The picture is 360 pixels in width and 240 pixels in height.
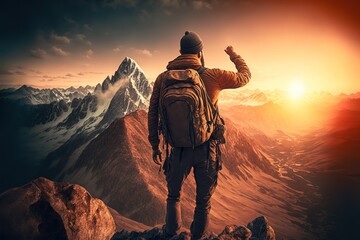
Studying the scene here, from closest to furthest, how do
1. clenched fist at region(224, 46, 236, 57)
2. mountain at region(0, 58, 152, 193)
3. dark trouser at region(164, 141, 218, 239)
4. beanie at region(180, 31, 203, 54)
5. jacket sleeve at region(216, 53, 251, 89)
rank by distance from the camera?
Answer: jacket sleeve at region(216, 53, 251, 89), beanie at region(180, 31, 203, 54), dark trouser at region(164, 141, 218, 239), clenched fist at region(224, 46, 236, 57), mountain at region(0, 58, 152, 193)

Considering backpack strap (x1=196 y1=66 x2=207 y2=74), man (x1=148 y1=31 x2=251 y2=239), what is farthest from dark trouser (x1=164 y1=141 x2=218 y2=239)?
backpack strap (x1=196 y1=66 x2=207 y2=74)

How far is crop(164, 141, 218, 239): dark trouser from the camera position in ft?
20.7

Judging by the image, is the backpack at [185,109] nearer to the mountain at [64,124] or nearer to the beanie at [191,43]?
the beanie at [191,43]

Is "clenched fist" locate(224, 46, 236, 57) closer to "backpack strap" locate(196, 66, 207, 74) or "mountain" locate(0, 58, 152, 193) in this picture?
"backpack strap" locate(196, 66, 207, 74)

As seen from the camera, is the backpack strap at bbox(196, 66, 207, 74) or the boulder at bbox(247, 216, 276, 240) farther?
the boulder at bbox(247, 216, 276, 240)

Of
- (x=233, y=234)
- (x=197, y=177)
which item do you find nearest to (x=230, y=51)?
(x=197, y=177)

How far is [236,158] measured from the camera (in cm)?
9550

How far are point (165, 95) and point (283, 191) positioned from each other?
317ft

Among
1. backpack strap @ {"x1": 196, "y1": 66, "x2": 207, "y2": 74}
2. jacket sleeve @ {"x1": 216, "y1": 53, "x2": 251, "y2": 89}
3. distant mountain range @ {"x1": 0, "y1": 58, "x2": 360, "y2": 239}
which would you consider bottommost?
distant mountain range @ {"x1": 0, "y1": 58, "x2": 360, "y2": 239}

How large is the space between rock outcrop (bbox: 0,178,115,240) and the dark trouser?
4.49m

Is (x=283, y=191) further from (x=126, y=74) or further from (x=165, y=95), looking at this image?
(x=126, y=74)

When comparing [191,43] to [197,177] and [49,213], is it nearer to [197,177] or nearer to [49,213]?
[197,177]

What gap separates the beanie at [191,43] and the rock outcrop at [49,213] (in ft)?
23.6

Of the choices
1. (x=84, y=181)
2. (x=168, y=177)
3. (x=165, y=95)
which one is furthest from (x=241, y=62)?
(x=84, y=181)
